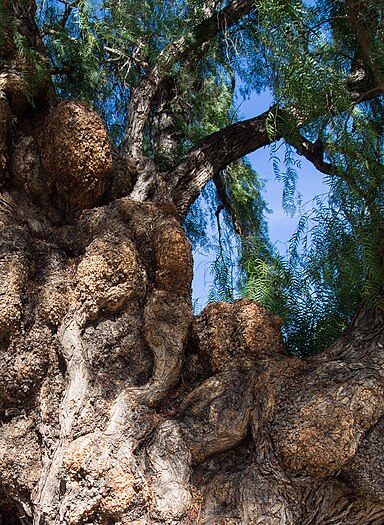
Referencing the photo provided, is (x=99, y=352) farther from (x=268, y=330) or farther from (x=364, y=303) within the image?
(x=364, y=303)

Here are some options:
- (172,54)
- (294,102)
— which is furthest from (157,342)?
(172,54)

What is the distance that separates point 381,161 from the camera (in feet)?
8.24

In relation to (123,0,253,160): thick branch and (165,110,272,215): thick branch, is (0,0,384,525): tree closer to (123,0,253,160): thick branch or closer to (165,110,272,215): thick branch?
(165,110,272,215): thick branch

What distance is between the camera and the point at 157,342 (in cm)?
230

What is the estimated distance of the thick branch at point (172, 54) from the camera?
3.43m

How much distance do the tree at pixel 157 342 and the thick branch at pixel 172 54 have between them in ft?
1.00

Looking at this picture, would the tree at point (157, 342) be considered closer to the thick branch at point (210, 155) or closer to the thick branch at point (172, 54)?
the thick branch at point (210, 155)

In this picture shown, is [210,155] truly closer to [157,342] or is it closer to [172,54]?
[172,54]

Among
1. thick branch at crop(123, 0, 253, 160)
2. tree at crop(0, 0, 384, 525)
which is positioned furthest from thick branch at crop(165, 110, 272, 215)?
thick branch at crop(123, 0, 253, 160)

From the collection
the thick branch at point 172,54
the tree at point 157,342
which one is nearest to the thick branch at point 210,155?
the tree at point 157,342

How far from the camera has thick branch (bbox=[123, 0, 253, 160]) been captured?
343cm

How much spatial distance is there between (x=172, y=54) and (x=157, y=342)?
193 centimetres

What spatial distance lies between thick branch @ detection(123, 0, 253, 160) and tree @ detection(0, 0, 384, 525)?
1.00 ft

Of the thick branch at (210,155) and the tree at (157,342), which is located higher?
the thick branch at (210,155)
